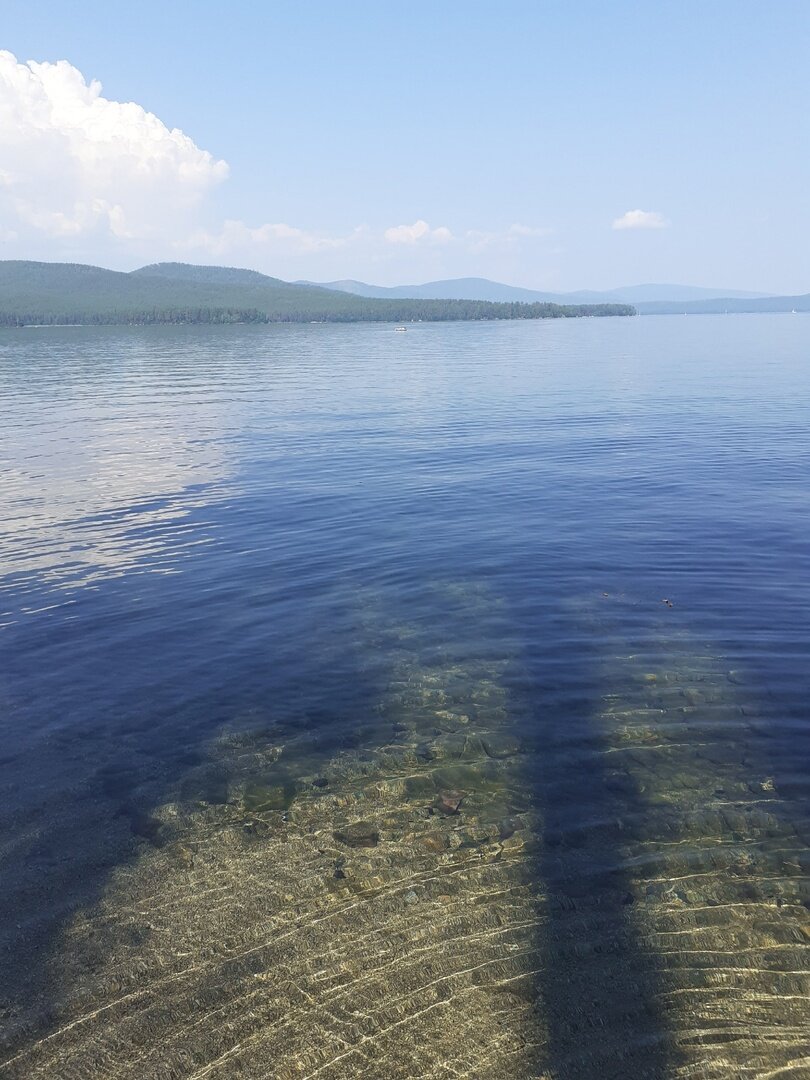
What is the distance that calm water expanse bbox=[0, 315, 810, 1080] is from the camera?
7.20 metres

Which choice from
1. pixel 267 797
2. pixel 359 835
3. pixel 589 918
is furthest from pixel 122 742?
pixel 589 918

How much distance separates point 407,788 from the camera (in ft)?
35.7

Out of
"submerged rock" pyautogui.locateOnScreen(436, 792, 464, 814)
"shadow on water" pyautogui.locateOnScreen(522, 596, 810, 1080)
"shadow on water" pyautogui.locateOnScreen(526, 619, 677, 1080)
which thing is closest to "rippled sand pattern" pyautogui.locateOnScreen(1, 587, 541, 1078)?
"submerged rock" pyautogui.locateOnScreen(436, 792, 464, 814)

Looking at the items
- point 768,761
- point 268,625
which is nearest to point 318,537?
point 268,625

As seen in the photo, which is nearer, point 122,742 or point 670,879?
point 670,879

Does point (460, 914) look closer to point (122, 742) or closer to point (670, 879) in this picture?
point (670, 879)

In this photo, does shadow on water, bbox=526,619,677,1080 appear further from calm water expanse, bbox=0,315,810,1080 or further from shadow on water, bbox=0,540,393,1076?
shadow on water, bbox=0,540,393,1076

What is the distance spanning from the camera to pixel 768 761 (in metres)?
11.1

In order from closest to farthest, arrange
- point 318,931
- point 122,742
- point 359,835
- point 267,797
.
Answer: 1. point 318,931
2. point 359,835
3. point 267,797
4. point 122,742

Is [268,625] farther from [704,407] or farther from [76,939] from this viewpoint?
[704,407]

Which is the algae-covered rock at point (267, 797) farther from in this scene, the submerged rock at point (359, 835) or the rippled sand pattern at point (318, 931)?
the submerged rock at point (359, 835)

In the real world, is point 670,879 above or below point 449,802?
above

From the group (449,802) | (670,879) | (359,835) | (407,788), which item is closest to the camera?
(670,879)

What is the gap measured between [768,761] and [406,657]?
278 inches
